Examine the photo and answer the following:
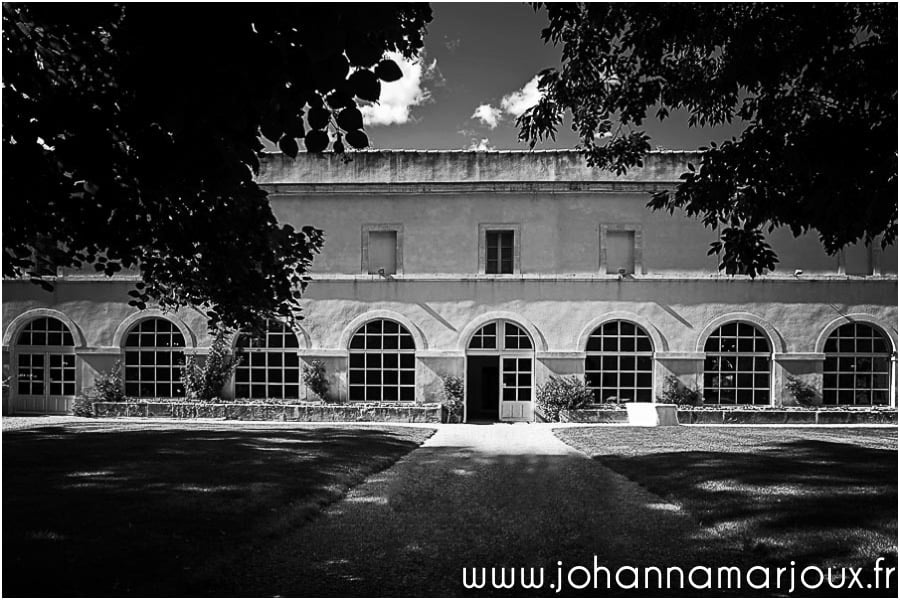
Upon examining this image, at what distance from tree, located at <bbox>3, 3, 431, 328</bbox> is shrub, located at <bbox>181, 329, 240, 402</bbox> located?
8.77 meters

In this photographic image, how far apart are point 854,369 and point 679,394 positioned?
468cm

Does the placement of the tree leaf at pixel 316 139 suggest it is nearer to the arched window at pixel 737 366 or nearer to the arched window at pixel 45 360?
the arched window at pixel 737 366

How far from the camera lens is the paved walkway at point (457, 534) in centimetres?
505

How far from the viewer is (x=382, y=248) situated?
64.7 ft

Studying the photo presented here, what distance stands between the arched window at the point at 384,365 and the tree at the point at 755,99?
376 inches

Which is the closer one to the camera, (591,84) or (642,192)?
(591,84)

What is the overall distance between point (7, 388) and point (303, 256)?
1420cm

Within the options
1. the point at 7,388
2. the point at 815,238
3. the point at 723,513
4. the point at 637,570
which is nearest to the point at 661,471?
the point at 723,513

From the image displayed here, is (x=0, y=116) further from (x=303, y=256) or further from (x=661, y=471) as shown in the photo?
(x=661, y=471)

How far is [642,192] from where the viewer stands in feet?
63.0

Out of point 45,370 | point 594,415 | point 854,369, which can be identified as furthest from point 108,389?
point 854,369

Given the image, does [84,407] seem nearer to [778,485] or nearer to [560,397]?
[560,397]

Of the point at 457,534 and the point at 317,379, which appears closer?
the point at 457,534

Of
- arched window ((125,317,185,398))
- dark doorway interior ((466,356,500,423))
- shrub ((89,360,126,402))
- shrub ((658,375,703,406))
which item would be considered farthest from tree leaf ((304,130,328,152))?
shrub ((89,360,126,402))
